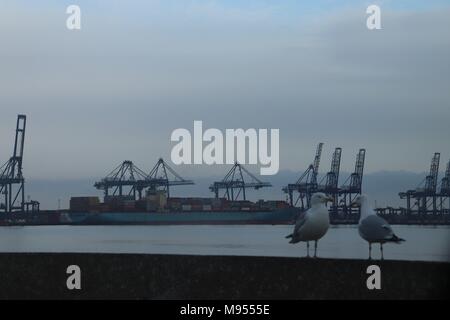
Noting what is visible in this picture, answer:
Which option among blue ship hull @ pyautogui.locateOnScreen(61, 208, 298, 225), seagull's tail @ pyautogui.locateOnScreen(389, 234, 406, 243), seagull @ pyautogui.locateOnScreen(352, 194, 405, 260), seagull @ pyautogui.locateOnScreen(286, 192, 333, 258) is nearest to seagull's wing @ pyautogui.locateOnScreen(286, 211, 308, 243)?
seagull @ pyautogui.locateOnScreen(286, 192, 333, 258)

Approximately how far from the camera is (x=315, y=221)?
869 centimetres

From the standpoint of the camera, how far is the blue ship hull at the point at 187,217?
1167cm

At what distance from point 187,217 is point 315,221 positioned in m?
5.69

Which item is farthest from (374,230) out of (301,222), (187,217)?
(187,217)

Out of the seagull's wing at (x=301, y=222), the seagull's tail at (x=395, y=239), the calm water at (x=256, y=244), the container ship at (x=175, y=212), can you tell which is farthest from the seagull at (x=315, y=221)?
the container ship at (x=175, y=212)

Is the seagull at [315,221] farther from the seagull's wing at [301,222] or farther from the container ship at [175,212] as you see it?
the container ship at [175,212]

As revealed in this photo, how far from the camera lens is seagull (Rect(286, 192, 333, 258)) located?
8.70 meters

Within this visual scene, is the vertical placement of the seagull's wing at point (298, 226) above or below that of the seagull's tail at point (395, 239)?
above

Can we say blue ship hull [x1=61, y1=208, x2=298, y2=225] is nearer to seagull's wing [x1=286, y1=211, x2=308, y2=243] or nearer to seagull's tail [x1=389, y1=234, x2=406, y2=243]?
seagull's wing [x1=286, y1=211, x2=308, y2=243]

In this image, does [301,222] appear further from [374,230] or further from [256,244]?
[256,244]

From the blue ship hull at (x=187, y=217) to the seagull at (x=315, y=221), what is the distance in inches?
81.0

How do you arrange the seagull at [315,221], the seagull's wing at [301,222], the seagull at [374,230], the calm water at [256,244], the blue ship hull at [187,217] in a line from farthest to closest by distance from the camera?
the blue ship hull at [187,217] → the calm water at [256,244] → the seagull's wing at [301,222] → the seagull at [315,221] → the seagull at [374,230]

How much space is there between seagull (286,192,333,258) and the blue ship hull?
2057 mm

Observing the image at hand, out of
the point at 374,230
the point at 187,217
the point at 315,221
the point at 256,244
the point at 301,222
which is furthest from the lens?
the point at 187,217
